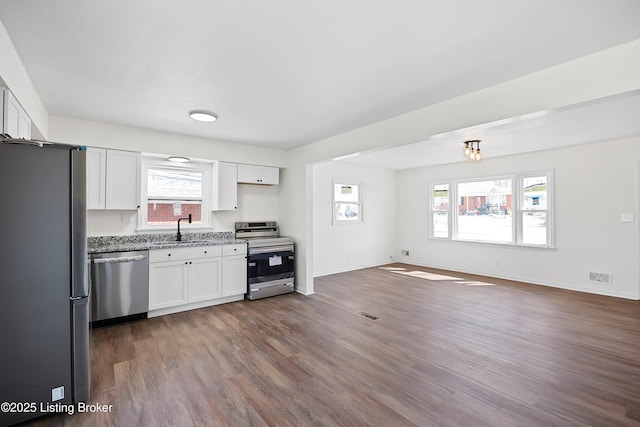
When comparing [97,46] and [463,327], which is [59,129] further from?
[463,327]

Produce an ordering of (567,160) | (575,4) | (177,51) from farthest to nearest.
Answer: (567,160)
(177,51)
(575,4)

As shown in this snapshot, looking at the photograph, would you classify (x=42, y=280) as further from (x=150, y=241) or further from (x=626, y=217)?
(x=626, y=217)

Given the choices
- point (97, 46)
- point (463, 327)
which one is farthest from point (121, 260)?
point (463, 327)

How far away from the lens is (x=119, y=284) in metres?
3.48

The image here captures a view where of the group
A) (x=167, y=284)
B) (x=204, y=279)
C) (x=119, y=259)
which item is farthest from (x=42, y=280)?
(x=204, y=279)

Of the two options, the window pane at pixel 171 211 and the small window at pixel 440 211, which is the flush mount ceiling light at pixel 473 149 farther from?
the window pane at pixel 171 211

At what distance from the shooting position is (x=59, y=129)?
3.36 meters

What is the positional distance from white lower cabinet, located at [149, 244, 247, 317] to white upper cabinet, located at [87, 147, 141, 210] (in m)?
0.77

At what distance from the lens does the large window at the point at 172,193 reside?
13.7ft

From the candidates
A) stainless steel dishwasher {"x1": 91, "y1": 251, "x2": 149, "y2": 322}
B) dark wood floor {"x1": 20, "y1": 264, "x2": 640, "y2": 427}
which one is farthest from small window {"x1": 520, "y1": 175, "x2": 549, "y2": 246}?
stainless steel dishwasher {"x1": 91, "y1": 251, "x2": 149, "y2": 322}

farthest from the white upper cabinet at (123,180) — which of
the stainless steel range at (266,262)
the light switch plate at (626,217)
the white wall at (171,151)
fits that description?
the light switch plate at (626,217)

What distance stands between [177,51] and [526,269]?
21.3 feet

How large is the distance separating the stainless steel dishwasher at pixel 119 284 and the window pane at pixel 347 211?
389cm

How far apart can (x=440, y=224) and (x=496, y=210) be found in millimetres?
1263
